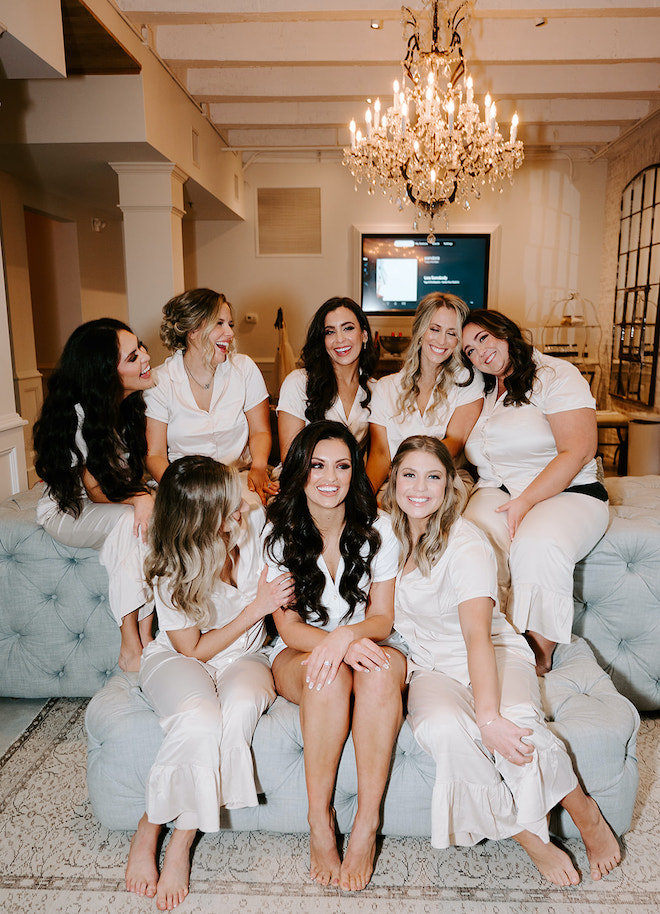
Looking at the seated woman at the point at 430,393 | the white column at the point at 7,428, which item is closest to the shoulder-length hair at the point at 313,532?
the seated woman at the point at 430,393

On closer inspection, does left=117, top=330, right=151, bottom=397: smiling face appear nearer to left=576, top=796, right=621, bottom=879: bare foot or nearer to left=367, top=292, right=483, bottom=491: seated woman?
left=367, top=292, right=483, bottom=491: seated woman

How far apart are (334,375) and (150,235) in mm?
2494

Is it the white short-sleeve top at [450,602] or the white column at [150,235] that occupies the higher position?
the white column at [150,235]

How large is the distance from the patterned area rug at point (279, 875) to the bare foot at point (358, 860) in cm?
3

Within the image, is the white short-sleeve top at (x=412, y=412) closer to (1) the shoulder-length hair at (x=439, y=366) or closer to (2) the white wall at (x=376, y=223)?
(1) the shoulder-length hair at (x=439, y=366)

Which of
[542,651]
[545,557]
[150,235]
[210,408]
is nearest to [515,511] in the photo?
[545,557]

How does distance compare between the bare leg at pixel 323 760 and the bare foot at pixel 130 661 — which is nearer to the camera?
the bare leg at pixel 323 760

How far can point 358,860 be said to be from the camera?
1.63m

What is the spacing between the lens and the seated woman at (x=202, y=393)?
2.67 m

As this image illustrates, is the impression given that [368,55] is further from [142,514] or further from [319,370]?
[142,514]

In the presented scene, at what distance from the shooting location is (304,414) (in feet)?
9.51

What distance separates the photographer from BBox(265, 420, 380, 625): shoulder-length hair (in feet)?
6.20

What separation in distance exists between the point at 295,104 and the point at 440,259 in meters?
2.34

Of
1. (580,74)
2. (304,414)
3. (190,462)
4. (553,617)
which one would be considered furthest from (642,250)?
(190,462)
